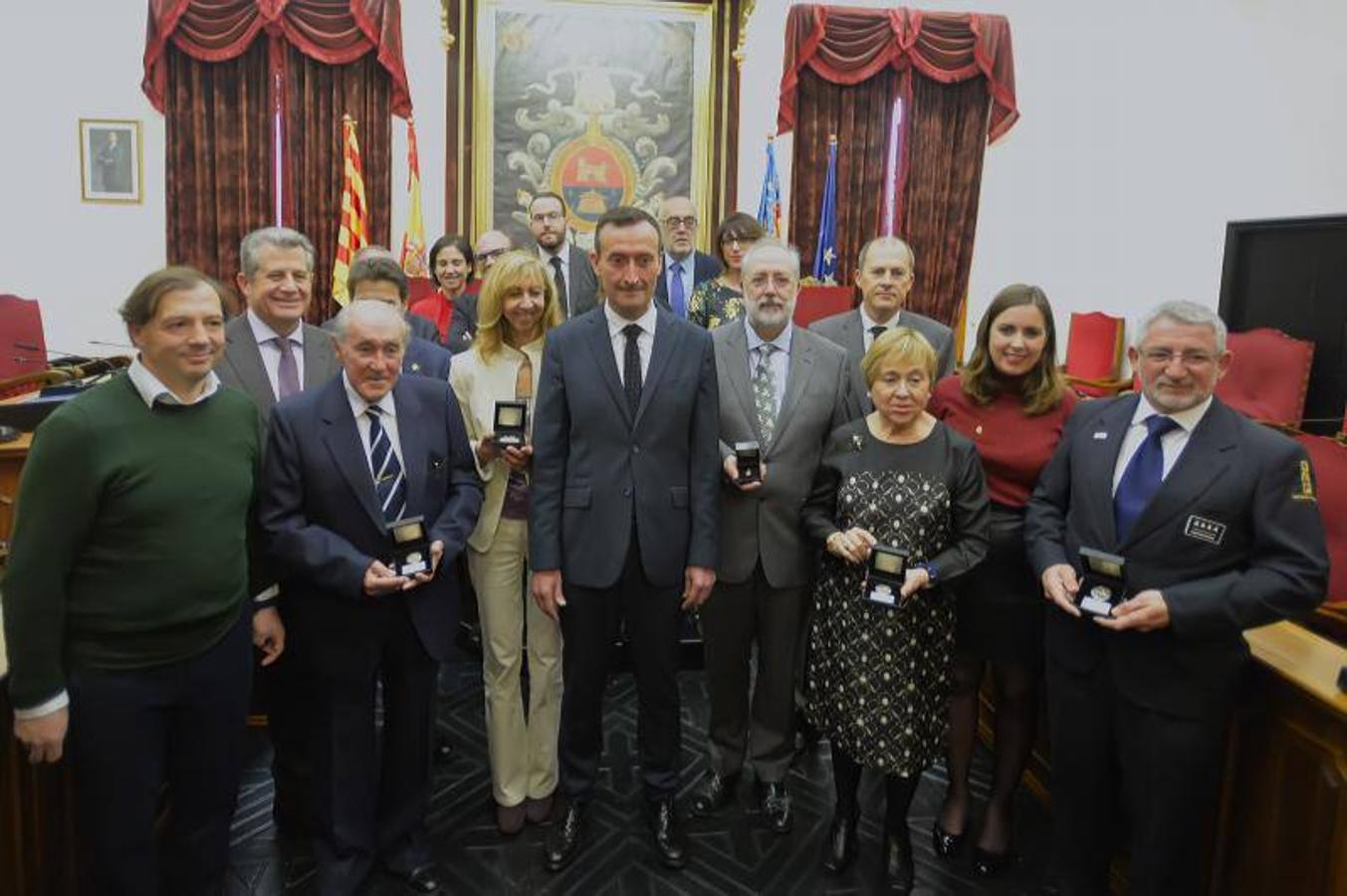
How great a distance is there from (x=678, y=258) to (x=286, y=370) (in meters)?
2.51

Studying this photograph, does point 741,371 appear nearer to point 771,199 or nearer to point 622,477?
point 622,477

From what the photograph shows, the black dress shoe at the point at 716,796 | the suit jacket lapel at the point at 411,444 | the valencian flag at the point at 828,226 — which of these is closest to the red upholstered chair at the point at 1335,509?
the black dress shoe at the point at 716,796

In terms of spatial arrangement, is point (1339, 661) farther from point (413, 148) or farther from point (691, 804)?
point (413, 148)

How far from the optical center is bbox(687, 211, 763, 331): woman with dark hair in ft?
13.8

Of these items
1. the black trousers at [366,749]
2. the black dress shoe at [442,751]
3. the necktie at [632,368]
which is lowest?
the black dress shoe at [442,751]

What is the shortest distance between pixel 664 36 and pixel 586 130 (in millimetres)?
953

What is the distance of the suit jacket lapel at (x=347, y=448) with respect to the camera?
238cm

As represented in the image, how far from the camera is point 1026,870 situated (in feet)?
9.45

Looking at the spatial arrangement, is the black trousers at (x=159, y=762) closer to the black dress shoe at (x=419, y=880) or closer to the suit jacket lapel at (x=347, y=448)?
the suit jacket lapel at (x=347, y=448)

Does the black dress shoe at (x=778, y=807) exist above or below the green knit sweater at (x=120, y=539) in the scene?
below

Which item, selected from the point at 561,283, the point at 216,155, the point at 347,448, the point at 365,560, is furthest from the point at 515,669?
the point at 216,155

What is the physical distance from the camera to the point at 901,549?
2.49 metres

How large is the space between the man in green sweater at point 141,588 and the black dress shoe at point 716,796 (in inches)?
61.4

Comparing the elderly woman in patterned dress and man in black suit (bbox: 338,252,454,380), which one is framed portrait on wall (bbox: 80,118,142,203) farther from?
the elderly woman in patterned dress
